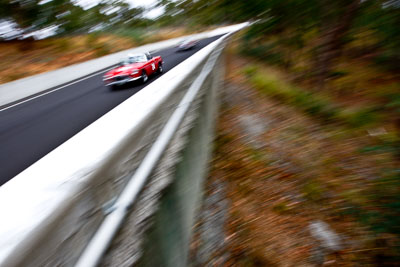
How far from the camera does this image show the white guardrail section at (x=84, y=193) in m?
1.01

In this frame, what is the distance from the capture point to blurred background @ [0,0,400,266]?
3.25 m

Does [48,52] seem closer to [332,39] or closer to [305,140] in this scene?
[332,39]

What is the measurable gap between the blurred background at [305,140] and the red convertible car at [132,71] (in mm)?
1888

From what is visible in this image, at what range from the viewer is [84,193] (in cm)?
125

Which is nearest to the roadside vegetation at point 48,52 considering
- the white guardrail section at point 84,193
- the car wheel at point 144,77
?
the car wheel at point 144,77

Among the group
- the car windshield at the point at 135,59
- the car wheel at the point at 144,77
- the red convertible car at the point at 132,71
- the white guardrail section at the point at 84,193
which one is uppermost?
the car windshield at the point at 135,59

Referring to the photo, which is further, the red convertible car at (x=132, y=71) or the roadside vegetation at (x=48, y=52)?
the roadside vegetation at (x=48, y=52)

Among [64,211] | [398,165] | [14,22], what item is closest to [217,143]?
[398,165]

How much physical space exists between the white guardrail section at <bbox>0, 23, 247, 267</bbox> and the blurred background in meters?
1.53

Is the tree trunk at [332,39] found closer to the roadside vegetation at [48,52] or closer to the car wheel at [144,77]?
the roadside vegetation at [48,52]

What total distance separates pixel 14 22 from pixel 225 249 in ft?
62.1

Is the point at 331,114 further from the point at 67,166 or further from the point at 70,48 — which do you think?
the point at 70,48

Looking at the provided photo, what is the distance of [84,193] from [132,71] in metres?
8.44

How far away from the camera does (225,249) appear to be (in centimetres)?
306
